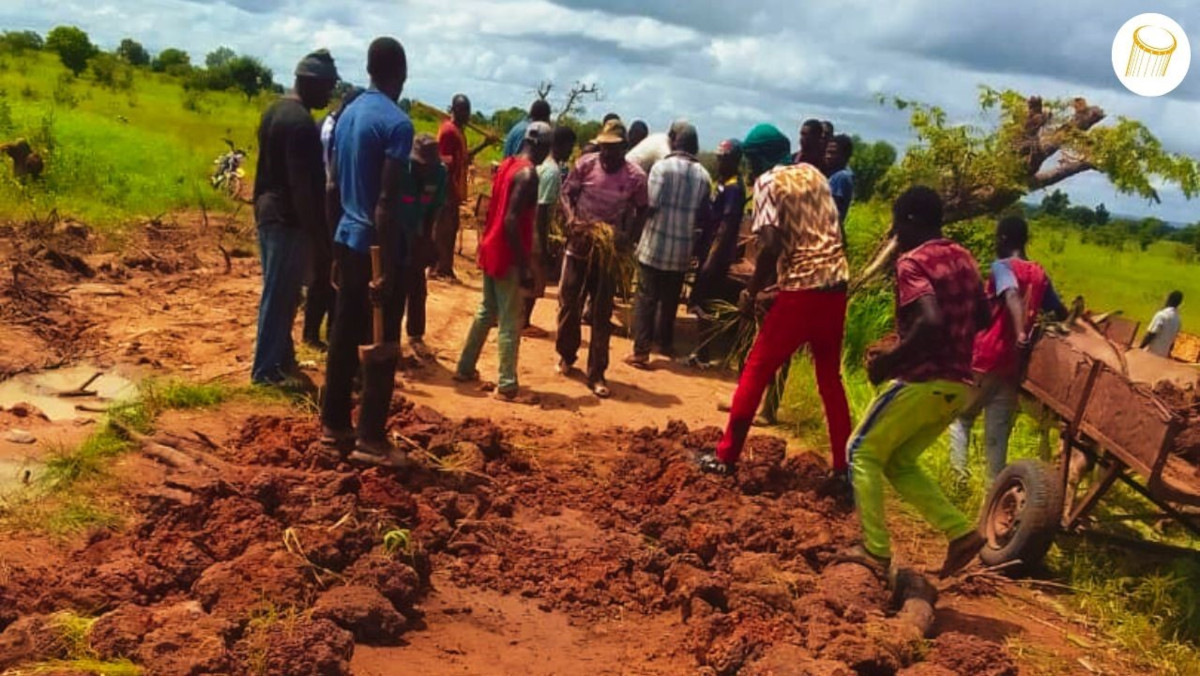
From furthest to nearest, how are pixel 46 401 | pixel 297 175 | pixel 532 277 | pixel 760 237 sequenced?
pixel 532 277
pixel 46 401
pixel 297 175
pixel 760 237

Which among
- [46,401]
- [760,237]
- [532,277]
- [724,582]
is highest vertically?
[760,237]

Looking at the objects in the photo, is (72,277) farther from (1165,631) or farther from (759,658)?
(1165,631)

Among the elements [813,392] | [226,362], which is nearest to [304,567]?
[226,362]

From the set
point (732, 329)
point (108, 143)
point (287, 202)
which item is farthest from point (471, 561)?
point (108, 143)

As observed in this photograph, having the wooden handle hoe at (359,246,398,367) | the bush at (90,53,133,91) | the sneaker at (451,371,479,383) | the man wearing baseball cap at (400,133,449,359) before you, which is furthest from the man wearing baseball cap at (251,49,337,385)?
the bush at (90,53,133,91)

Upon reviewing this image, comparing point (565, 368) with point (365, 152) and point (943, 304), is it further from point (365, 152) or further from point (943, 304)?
point (943, 304)

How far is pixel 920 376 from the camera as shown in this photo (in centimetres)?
467

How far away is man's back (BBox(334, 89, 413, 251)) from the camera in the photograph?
17.1 ft

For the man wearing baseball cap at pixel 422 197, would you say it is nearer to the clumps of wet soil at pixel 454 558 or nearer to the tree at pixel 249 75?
the clumps of wet soil at pixel 454 558

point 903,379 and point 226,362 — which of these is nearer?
point 903,379

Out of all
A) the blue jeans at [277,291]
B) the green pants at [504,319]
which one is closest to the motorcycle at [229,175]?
the green pants at [504,319]

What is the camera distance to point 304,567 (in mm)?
4105

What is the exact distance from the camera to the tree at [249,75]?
5156 centimetres

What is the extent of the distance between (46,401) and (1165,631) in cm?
623
